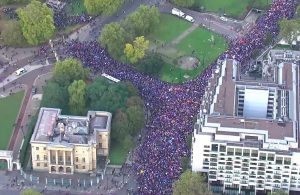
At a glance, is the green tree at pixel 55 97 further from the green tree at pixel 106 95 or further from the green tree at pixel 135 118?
the green tree at pixel 135 118

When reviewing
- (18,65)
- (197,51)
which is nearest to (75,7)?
(18,65)

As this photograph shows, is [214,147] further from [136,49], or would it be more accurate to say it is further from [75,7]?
[75,7]

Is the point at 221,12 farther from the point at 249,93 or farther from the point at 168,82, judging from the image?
the point at 249,93

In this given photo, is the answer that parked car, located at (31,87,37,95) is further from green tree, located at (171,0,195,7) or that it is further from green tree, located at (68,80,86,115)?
green tree, located at (171,0,195,7)

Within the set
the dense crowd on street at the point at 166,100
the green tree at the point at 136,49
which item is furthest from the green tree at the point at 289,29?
the green tree at the point at 136,49

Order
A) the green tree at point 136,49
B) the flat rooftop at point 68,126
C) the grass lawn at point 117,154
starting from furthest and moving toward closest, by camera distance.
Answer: the green tree at point 136,49, the grass lawn at point 117,154, the flat rooftop at point 68,126

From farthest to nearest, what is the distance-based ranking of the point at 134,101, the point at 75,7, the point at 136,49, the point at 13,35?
1. the point at 75,7
2. the point at 13,35
3. the point at 136,49
4. the point at 134,101
